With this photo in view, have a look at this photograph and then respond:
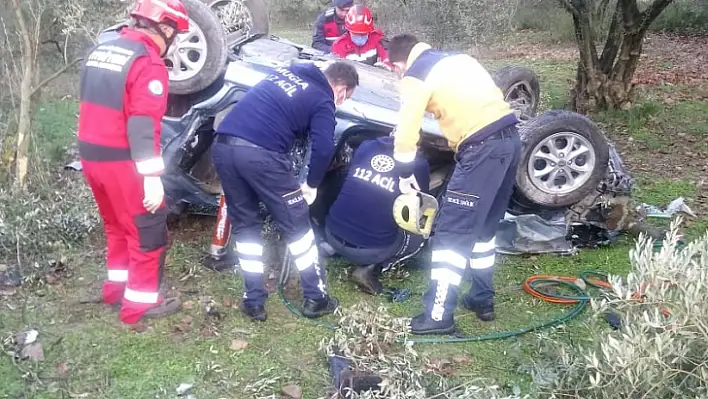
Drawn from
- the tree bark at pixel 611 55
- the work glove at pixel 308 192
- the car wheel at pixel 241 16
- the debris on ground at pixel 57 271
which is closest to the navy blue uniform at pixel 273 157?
the work glove at pixel 308 192

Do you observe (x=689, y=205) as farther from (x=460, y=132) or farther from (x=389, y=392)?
(x=389, y=392)

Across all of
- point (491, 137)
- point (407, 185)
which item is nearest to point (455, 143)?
point (491, 137)

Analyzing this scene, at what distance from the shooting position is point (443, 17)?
39.0 feet

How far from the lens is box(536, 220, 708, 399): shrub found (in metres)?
2.79

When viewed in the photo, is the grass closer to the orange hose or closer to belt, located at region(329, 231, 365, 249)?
the orange hose

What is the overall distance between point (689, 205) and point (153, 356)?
191 inches

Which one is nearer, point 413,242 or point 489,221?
point 489,221

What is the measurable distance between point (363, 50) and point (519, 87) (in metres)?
1.92

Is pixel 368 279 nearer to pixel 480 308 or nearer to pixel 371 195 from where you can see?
pixel 371 195

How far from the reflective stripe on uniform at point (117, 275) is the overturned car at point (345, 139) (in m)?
0.91

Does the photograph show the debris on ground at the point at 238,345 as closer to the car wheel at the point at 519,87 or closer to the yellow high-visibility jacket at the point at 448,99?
the yellow high-visibility jacket at the point at 448,99

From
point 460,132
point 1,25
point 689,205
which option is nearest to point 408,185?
point 460,132

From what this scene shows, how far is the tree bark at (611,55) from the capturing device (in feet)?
27.8

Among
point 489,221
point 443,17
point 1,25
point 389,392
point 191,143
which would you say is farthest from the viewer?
point 443,17
